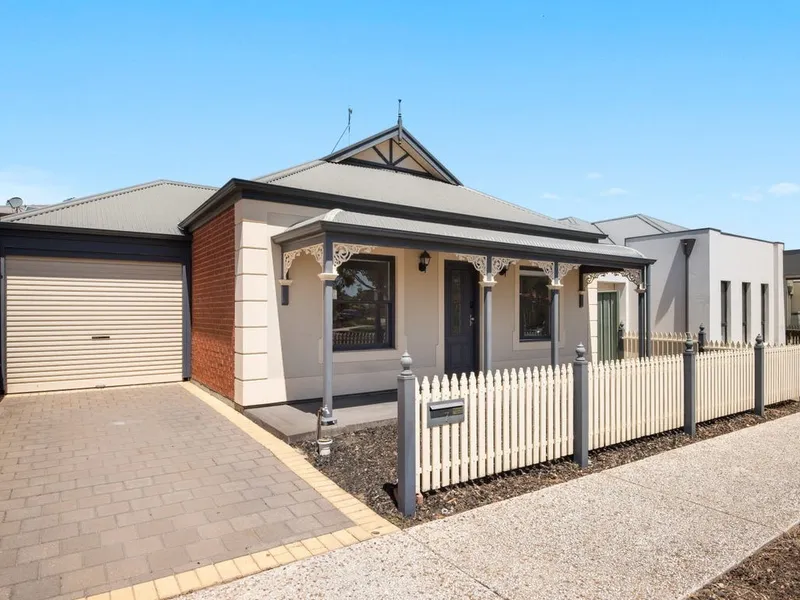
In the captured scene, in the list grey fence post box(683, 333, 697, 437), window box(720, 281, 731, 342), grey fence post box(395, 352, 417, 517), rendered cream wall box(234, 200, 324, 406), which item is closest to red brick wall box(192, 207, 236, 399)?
rendered cream wall box(234, 200, 324, 406)

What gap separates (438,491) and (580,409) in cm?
199

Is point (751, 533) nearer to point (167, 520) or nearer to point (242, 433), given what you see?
point (167, 520)

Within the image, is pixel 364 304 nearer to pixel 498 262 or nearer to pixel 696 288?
pixel 498 262

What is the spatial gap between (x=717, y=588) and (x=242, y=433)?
5.38m

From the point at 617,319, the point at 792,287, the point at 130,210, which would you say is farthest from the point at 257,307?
the point at 792,287

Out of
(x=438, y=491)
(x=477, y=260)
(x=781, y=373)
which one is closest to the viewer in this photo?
(x=438, y=491)

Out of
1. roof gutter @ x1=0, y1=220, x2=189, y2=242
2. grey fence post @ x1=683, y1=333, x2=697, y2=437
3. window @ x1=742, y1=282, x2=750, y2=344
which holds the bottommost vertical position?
grey fence post @ x1=683, y1=333, x2=697, y2=437

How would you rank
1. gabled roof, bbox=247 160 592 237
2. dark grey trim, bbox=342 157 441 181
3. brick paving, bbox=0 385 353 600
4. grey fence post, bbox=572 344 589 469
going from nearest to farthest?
brick paving, bbox=0 385 353 600, grey fence post, bbox=572 344 589 469, gabled roof, bbox=247 160 592 237, dark grey trim, bbox=342 157 441 181

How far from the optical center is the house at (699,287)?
48.0 ft

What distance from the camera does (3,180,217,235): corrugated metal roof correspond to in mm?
9871

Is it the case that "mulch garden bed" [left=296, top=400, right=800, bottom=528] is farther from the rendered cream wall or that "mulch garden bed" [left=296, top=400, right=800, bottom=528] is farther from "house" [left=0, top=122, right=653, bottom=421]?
the rendered cream wall

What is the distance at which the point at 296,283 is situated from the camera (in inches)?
319

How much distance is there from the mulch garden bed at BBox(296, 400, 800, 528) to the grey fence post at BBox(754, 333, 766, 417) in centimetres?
165

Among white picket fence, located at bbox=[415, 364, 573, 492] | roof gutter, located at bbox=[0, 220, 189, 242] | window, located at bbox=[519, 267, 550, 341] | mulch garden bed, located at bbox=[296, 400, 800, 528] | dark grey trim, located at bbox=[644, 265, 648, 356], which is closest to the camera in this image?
mulch garden bed, located at bbox=[296, 400, 800, 528]
